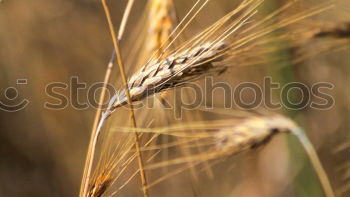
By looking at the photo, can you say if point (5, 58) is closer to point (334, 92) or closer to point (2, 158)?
point (2, 158)

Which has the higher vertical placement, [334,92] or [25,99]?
[25,99]

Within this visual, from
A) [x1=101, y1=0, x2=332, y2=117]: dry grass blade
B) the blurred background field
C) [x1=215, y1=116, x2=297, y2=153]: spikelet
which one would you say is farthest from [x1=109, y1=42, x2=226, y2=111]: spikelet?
the blurred background field

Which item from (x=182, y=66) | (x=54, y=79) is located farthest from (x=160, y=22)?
(x=54, y=79)

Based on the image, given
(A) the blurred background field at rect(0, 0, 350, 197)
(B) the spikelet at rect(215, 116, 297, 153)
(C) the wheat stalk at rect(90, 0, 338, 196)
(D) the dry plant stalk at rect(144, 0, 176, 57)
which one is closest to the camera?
(C) the wheat stalk at rect(90, 0, 338, 196)

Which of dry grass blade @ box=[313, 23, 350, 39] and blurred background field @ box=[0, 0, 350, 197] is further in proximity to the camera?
blurred background field @ box=[0, 0, 350, 197]

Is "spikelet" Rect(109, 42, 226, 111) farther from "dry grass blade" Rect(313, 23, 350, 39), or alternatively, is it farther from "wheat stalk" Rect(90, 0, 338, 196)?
"dry grass blade" Rect(313, 23, 350, 39)

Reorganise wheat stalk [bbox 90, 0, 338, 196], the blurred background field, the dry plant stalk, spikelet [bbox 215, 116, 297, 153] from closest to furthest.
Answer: wheat stalk [bbox 90, 0, 338, 196] → spikelet [bbox 215, 116, 297, 153] → the dry plant stalk → the blurred background field

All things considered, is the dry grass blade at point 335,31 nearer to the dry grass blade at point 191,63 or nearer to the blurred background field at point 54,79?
the dry grass blade at point 191,63

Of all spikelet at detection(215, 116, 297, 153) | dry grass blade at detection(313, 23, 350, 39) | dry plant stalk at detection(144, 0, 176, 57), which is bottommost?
spikelet at detection(215, 116, 297, 153)

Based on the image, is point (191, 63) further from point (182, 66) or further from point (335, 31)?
point (335, 31)

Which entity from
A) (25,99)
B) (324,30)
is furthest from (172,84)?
(25,99)

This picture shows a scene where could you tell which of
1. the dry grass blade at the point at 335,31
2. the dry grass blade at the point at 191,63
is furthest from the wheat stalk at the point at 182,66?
the dry grass blade at the point at 335,31
